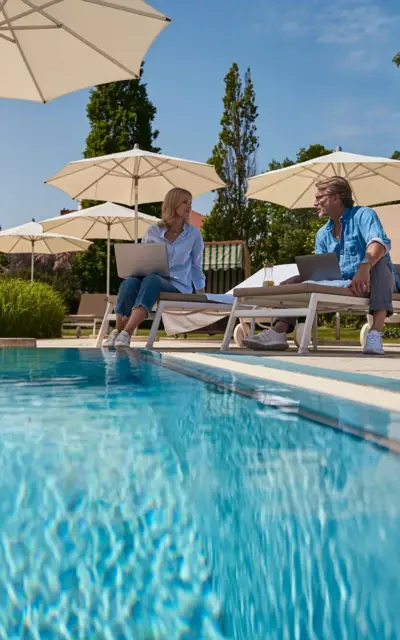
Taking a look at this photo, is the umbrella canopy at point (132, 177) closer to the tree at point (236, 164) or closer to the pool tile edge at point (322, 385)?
the pool tile edge at point (322, 385)

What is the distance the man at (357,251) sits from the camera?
5293 mm

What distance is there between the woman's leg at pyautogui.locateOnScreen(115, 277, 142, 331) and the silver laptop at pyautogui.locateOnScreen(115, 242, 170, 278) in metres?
0.07

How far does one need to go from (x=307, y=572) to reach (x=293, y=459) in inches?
26.1

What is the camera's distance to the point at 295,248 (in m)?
27.0

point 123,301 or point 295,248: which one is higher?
point 295,248

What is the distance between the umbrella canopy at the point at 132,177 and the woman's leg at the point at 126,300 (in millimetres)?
4342

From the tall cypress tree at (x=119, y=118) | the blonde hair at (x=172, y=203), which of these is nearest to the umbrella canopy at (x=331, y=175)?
the blonde hair at (x=172, y=203)

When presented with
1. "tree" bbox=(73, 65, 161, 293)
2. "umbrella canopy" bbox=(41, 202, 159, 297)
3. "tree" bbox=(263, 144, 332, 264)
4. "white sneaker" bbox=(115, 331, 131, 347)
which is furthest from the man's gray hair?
"tree" bbox=(263, 144, 332, 264)

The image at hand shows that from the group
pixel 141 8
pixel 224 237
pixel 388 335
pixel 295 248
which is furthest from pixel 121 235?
pixel 295 248

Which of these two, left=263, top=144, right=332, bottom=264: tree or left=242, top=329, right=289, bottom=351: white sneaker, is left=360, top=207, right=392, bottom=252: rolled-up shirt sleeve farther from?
left=263, top=144, right=332, bottom=264: tree

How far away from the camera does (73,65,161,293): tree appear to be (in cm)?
2247

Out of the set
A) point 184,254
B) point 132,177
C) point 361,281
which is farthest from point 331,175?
point 361,281

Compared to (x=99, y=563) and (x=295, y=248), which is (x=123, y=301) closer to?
(x=99, y=563)

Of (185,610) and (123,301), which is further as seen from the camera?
(123,301)
